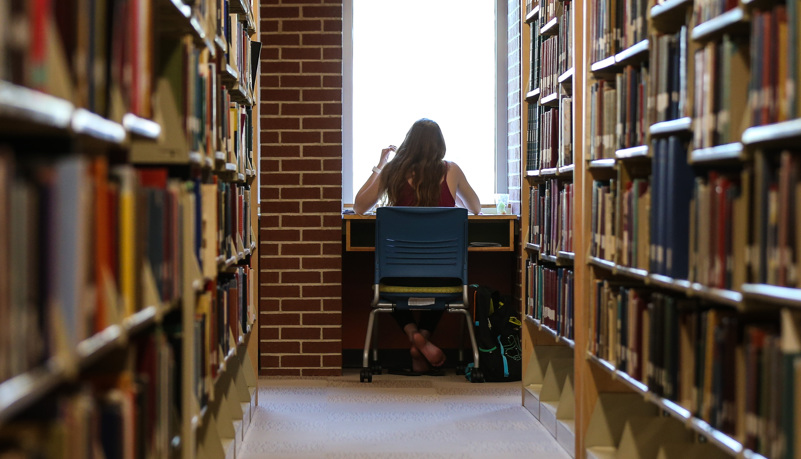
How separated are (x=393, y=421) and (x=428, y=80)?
2465 millimetres

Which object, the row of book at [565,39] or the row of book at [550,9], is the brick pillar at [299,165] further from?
the row of book at [565,39]

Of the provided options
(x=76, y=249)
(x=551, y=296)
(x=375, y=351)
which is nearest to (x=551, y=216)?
(x=551, y=296)

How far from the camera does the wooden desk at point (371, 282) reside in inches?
188

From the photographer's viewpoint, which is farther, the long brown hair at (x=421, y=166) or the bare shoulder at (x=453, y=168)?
the bare shoulder at (x=453, y=168)

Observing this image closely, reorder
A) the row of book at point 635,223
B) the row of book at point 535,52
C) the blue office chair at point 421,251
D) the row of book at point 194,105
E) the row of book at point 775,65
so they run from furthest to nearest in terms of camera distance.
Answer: the blue office chair at point 421,251
the row of book at point 535,52
the row of book at point 635,223
the row of book at point 194,105
the row of book at point 775,65

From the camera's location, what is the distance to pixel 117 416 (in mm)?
1326

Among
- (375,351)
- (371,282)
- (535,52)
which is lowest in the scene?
(375,351)

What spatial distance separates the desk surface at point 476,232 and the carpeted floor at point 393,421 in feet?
2.34

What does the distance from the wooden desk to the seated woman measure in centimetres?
33

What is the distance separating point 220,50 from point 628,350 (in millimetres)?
1504

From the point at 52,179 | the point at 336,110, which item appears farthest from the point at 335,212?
the point at 52,179

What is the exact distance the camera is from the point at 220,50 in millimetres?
2619

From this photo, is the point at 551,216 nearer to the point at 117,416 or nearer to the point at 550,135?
the point at 550,135

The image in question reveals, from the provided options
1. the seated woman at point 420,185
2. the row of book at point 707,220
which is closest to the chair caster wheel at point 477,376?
the seated woman at point 420,185
